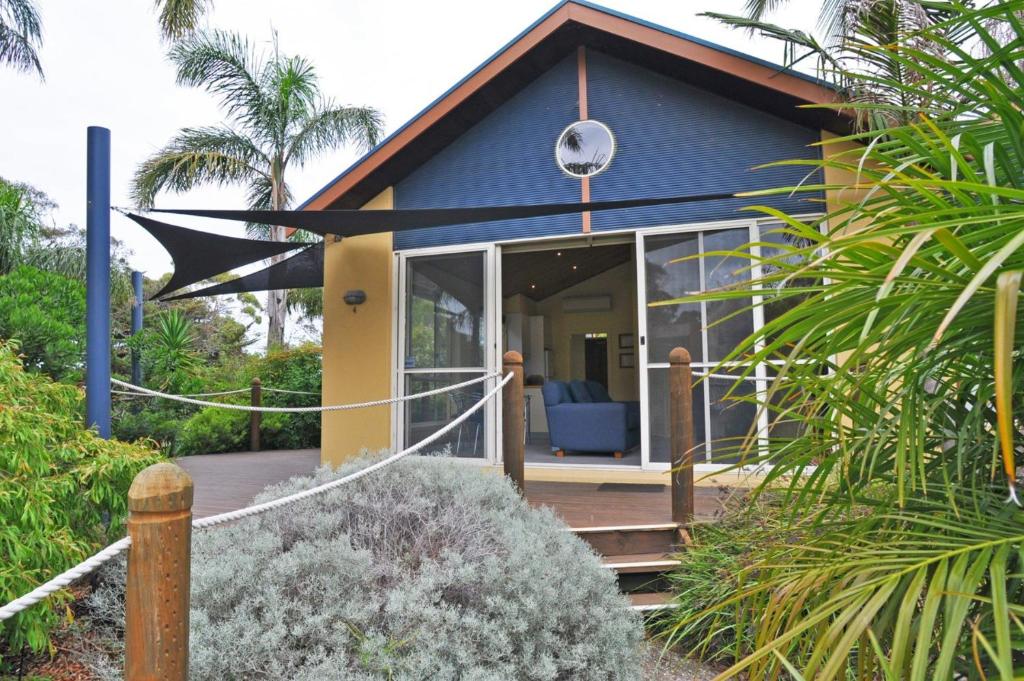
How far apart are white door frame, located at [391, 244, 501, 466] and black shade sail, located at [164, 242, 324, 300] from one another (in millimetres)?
1078

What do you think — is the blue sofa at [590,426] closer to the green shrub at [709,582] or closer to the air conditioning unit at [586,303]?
the green shrub at [709,582]

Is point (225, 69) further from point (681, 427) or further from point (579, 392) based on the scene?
point (681, 427)

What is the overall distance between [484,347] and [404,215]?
1.61m

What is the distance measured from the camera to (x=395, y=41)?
19.2 m

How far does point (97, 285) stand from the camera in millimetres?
2605

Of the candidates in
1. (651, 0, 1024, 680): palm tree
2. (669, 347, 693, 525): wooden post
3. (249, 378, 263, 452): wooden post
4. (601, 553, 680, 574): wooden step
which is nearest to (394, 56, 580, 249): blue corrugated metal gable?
(669, 347, 693, 525): wooden post

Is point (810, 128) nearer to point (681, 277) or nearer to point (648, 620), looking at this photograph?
point (681, 277)

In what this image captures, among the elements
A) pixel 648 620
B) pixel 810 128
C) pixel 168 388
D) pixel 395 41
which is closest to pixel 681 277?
pixel 810 128

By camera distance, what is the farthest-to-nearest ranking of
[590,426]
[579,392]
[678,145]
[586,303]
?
[586,303] < [579,392] < [590,426] < [678,145]

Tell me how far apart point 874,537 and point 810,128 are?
4572 millimetres

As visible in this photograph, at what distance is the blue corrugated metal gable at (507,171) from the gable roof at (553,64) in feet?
0.40

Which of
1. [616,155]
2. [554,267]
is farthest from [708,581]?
[554,267]

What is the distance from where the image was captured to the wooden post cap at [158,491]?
1.09 metres

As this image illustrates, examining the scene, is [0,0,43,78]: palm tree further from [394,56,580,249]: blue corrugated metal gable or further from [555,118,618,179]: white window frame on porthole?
[555,118,618,179]: white window frame on porthole
